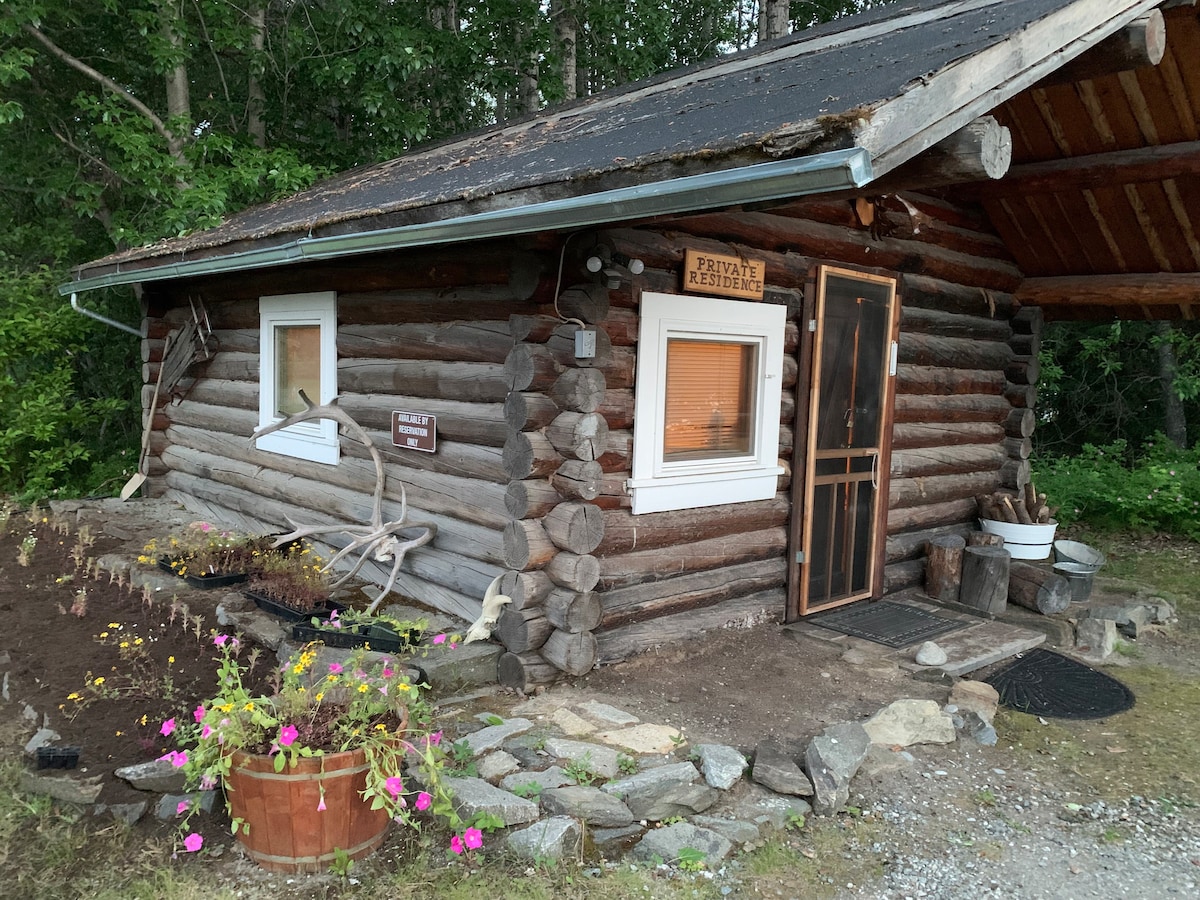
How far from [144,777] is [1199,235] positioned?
8.15 metres

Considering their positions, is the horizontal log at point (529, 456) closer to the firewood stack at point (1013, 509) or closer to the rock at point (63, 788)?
the rock at point (63, 788)

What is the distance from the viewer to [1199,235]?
7.09 m

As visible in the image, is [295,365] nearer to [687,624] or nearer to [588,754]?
[687,624]

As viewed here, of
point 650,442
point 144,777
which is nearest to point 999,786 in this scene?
point 650,442

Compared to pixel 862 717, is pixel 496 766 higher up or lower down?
higher up

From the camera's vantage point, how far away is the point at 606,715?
171 inches

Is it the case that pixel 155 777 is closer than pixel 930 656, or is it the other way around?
→ pixel 155 777

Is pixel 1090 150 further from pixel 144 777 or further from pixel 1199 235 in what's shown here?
pixel 144 777

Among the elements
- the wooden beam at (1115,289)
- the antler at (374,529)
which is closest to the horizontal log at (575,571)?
the antler at (374,529)

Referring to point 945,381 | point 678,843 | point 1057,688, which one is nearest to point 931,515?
point 945,381

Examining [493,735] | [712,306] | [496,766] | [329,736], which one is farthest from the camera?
[712,306]

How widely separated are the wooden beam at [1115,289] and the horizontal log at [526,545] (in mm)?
5773

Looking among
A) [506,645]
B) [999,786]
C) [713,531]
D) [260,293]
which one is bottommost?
[999,786]

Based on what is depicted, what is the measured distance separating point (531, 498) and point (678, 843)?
1976 millimetres
